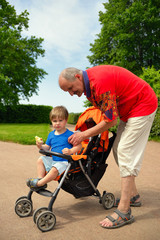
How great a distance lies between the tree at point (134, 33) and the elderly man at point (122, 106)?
59.3ft

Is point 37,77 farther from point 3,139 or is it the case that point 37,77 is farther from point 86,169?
point 86,169

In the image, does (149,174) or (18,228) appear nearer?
(18,228)

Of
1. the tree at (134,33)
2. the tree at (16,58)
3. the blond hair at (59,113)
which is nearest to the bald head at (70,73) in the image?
the blond hair at (59,113)

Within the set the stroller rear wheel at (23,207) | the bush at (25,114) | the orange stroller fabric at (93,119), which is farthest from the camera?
the bush at (25,114)

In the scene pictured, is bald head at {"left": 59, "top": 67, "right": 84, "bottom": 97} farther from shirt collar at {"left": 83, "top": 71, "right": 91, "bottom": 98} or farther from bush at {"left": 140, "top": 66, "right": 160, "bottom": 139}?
bush at {"left": 140, "top": 66, "right": 160, "bottom": 139}

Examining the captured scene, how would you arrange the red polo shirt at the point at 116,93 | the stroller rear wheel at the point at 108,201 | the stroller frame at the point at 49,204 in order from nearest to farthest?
the red polo shirt at the point at 116,93
the stroller frame at the point at 49,204
the stroller rear wheel at the point at 108,201

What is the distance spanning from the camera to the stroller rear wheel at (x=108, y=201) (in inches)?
141

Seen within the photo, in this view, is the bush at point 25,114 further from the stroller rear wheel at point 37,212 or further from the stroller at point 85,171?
the stroller rear wheel at point 37,212

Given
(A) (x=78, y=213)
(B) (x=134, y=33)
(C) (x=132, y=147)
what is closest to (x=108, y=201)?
(A) (x=78, y=213)

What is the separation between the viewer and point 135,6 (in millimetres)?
19625

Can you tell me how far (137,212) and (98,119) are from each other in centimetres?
144

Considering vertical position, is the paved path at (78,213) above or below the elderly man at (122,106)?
below

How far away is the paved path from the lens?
113 inches

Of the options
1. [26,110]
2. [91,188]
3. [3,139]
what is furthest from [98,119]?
[26,110]
